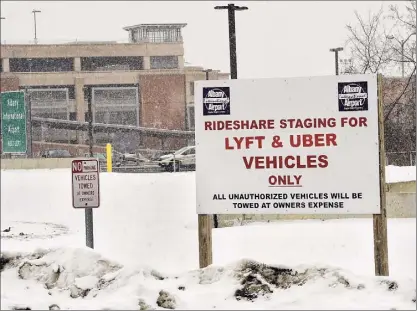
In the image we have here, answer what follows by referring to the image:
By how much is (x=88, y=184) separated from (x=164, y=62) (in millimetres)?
64462

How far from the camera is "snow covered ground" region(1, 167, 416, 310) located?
7.10 m

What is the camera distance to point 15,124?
1884 centimetres

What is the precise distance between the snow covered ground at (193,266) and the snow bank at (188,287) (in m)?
0.01

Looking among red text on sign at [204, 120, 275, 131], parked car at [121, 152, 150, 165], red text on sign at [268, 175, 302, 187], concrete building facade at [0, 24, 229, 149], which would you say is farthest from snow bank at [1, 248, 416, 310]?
concrete building facade at [0, 24, 229, 149]

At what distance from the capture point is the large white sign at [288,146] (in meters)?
8.11

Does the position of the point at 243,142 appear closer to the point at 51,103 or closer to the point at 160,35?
the point at 51,103

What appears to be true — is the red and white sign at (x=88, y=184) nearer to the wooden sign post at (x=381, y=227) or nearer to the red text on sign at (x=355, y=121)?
the red text on sign at (x=355, y=121)

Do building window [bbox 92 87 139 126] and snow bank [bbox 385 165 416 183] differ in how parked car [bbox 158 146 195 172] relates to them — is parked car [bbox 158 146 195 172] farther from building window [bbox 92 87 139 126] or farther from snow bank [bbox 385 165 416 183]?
building window [bbox 92 87 139 126]

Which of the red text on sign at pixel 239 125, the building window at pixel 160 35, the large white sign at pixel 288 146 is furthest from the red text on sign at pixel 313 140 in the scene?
the building window at pixel 160 35

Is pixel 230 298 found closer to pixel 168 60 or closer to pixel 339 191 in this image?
pixel 339 191

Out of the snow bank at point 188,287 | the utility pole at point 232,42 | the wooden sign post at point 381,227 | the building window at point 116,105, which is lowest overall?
the snow bank at point 188,287

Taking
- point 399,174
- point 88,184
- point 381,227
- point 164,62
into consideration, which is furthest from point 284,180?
point 164,62

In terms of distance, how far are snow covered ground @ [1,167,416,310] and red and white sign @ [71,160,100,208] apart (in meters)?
0.58

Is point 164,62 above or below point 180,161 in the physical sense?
above
